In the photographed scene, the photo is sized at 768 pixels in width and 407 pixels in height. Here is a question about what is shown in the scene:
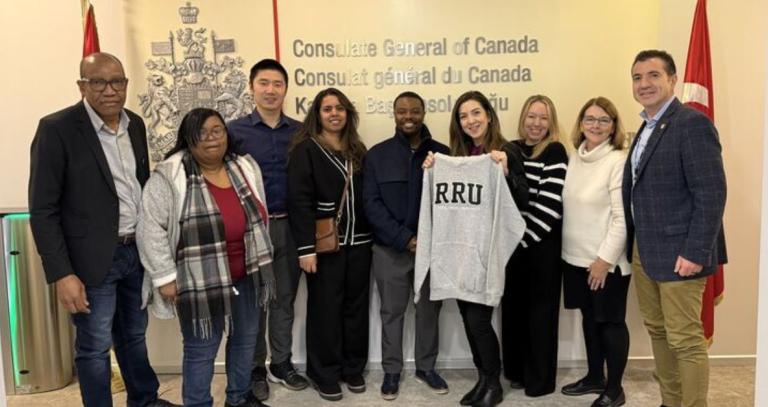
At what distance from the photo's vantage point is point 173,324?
3.69 meters

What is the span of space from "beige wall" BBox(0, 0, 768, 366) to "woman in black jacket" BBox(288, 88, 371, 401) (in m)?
0.45

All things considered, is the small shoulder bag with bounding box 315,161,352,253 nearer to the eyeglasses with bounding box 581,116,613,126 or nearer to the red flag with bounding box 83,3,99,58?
the eyeglasses with bounding box 581,116,613,126

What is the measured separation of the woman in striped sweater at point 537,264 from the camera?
2998mm

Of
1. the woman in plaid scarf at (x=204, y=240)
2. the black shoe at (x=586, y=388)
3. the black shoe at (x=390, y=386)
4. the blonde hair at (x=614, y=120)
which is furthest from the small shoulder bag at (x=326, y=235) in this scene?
the black shoe at (x=586, y=388)

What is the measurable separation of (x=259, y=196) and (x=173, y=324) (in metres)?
1.47

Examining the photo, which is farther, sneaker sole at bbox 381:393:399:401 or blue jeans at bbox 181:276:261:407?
sneaker sole at bbox 381:393:399:401

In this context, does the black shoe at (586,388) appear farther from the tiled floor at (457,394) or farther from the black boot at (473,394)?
the black boot at (473,394)

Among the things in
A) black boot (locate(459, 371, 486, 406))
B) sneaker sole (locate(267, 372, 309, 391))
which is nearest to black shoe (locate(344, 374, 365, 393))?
sneaker sole (locate(267, 372, 309, 391))

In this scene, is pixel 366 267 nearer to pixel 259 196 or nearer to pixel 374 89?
pixel 259 196

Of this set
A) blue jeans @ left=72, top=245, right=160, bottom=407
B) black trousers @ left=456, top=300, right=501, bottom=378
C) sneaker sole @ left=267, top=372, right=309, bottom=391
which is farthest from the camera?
sneaker sole @ left=267, top=372, right=309, bottom=391

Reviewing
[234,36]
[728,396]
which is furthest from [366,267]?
[728,396]

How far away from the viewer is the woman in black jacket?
10.2 feet

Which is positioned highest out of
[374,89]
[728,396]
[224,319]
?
[374,89]

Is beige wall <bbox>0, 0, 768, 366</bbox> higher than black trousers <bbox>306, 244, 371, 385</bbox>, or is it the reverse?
beige wall <bbox>0, 0, 768, 366</bbox>
